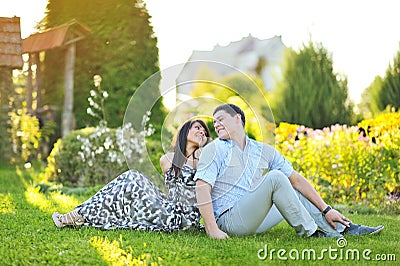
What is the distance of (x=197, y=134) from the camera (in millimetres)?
4059

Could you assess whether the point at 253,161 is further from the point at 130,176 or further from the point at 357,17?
the point at 357,17

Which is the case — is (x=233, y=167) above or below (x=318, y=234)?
above

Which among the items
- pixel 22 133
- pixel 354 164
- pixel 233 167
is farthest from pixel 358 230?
pixel 22 133

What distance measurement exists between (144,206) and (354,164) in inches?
125

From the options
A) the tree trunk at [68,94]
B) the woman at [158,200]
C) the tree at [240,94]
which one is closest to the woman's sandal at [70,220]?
the woman at [158,200]

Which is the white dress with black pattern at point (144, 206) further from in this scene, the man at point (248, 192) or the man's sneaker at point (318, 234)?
the man's sneaker at point (318, 234)

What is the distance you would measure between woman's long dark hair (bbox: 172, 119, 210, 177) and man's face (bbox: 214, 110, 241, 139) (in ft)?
0.65

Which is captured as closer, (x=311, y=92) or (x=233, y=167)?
(x=233, y=167)

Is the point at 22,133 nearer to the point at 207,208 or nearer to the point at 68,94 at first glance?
the point at 68,94

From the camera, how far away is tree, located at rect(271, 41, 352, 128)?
34.7 feet

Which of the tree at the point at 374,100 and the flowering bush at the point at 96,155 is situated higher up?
the tree at the point at 374,100

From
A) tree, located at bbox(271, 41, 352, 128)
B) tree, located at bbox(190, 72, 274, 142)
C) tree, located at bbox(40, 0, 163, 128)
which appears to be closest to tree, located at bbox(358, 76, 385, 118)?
tree, located at bbox(271, 41, 352, 128)

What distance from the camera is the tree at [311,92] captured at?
10.6 m

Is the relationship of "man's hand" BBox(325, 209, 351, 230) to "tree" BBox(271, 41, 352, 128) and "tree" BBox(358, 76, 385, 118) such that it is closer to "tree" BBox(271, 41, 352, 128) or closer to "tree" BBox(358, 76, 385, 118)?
"tree" BBox(271, 41, 352, 128)
